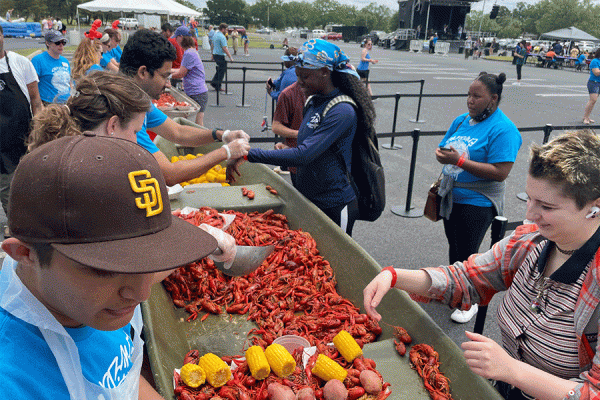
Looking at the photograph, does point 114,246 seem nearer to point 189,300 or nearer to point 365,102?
point 189,300

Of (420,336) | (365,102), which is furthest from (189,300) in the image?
(365,102)

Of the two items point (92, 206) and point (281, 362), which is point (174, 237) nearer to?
point (92, 206)

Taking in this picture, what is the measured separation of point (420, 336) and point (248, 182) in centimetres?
364

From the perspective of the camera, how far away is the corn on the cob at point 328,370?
2281 mm

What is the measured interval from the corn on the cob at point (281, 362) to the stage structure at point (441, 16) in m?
65.0

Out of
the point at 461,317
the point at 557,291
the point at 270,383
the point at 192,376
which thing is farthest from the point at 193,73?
the point at 557,291

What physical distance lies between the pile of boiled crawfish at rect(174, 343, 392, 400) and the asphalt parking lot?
6.85ft

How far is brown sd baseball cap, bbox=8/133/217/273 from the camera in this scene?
98 centimetres

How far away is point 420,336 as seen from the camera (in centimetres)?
258

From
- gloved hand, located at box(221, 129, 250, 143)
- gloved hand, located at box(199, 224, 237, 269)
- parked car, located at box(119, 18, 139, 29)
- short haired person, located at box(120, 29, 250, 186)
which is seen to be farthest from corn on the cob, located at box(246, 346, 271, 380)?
parked car, located at box(119, 18, 139, 29)

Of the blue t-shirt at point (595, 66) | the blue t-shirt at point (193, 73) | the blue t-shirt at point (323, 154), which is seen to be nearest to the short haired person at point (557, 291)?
the blue t-shirt at point (323, 154)

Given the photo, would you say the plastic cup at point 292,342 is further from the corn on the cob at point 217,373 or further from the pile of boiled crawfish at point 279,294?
the corn on the cob at point 217,373

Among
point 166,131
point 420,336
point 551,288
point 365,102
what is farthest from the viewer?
point 166,131

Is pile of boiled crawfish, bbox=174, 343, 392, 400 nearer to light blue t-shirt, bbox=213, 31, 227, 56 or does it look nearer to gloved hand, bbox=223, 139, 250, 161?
gloved hand, bbox=223, 139, 250, 161
